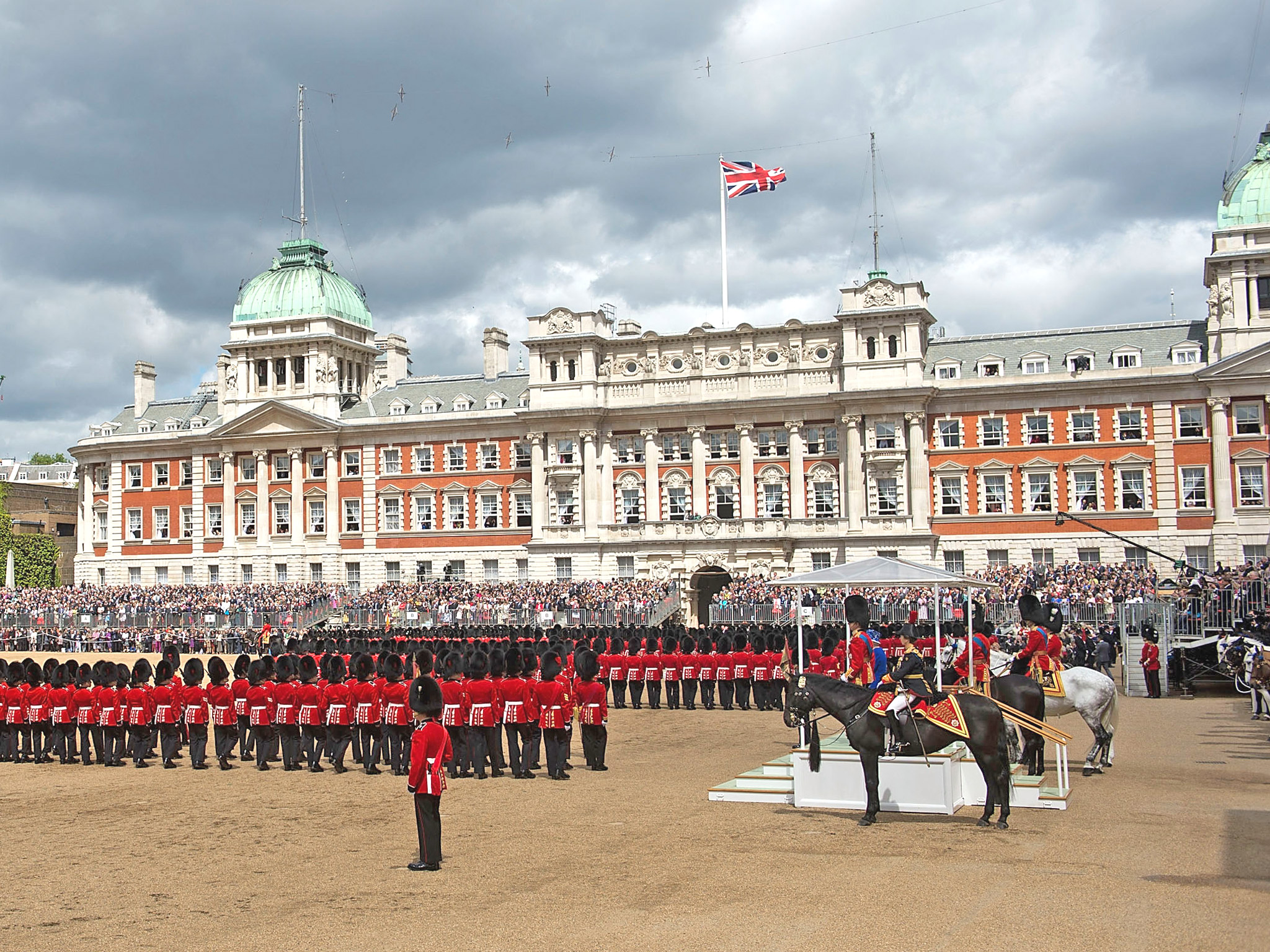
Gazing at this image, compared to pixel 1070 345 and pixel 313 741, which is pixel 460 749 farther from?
pixel 1070 345

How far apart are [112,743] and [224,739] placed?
7.27 feet

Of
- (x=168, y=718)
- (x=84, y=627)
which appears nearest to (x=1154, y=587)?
(x=168, y=718)

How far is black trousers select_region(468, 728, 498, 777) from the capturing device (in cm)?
1836

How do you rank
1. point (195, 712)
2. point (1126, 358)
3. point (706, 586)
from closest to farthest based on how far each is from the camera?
point (195, 712), point (1126, 358), point (706, 586)

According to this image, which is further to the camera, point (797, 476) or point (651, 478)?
point (651, 478)

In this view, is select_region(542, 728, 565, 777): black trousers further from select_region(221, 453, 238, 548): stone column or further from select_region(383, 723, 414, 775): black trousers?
select_region(221, 453, 238, 548): stone column

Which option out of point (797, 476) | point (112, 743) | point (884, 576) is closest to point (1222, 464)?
point (797, 476)

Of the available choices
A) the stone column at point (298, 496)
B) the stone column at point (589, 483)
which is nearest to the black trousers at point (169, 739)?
the stone column at point (589, 483)

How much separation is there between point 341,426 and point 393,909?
54313 mm

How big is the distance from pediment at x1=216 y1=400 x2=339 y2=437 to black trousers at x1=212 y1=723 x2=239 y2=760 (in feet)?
145

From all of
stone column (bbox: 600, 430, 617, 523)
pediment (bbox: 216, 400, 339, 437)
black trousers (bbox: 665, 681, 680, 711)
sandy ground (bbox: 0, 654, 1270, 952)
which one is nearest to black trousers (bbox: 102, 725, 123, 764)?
sandy ground (bbox: 0, 654, 1270, 952)

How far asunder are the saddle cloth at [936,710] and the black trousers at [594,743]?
5.87 meters

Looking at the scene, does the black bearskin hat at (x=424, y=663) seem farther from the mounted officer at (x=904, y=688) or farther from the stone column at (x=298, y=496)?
the stone column at (x=298, y=496)

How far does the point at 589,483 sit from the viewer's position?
5750cm
